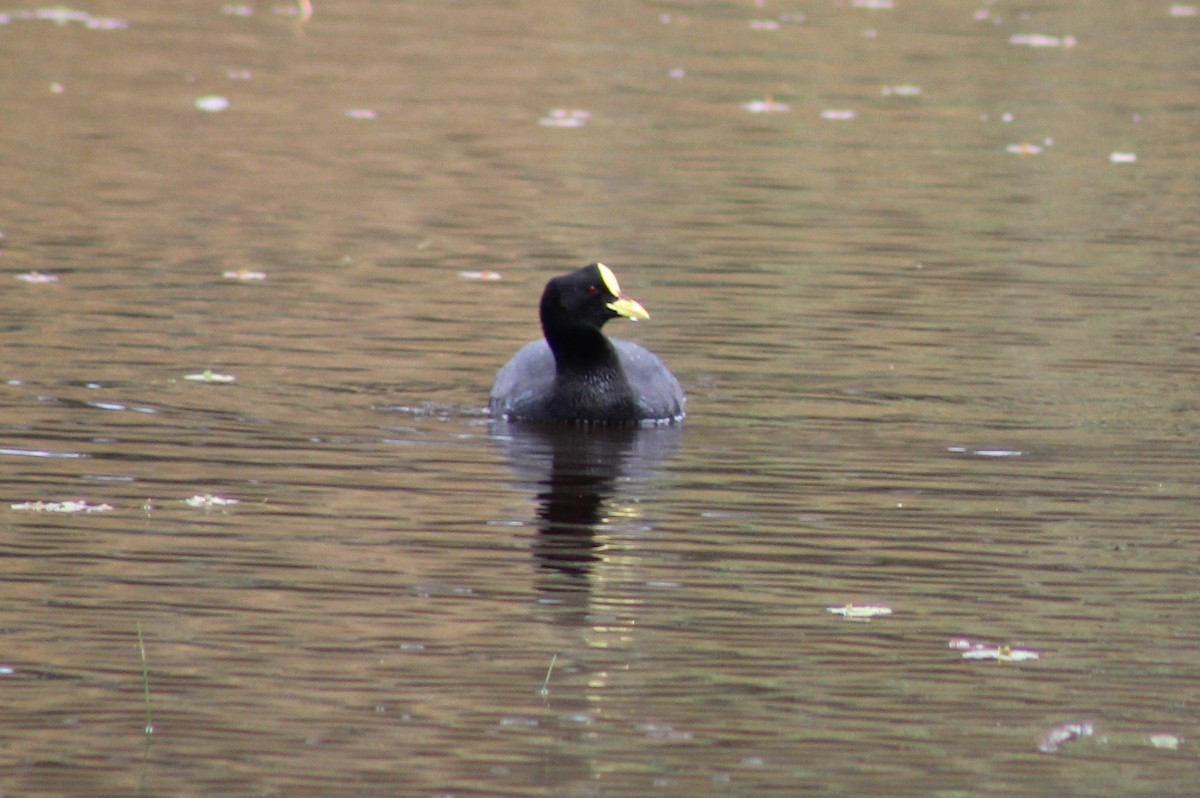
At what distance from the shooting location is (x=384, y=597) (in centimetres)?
962

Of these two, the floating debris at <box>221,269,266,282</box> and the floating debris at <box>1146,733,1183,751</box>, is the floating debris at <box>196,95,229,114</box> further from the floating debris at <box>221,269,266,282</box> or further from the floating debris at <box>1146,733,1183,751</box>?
the floating debris at <box>1146,733,1183,751</box>

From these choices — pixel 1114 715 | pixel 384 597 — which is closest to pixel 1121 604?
pixel 1114 715

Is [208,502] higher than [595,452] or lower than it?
higher

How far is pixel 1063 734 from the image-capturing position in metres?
8.09

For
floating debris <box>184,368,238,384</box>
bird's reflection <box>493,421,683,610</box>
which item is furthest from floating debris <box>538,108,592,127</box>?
bird's reflection <box>493,421,683,610</box>

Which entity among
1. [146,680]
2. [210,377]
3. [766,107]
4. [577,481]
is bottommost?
[766,107]

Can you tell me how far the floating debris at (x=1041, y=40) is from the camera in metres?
35.0

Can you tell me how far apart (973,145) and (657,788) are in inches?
767

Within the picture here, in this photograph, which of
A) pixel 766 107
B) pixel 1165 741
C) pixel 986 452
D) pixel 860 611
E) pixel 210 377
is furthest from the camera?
pixel 766 107

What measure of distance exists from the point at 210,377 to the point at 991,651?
21.3ft

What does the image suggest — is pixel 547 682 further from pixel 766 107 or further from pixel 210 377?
pixel 766 107

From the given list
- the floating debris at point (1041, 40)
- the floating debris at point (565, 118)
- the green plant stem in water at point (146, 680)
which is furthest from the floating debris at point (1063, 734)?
the floating debris at point (1041, 40)

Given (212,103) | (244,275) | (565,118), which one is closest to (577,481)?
(244,275)

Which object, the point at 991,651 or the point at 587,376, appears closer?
the point at 991,651
